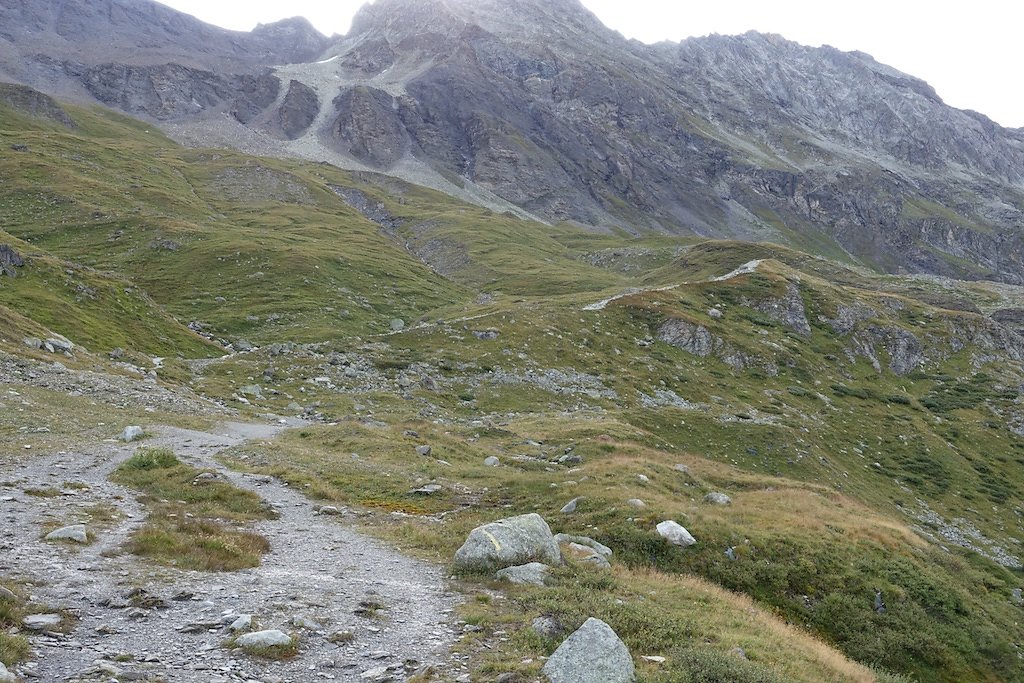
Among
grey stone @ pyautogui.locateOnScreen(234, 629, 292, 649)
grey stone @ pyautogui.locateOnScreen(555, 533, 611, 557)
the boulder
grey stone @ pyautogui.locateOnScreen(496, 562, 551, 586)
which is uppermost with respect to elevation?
grey stone @ pyautogui.locateOnScreen(234, 629, 292, 649)

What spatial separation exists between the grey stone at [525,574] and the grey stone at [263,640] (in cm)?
619

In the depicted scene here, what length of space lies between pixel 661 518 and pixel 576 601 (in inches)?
391

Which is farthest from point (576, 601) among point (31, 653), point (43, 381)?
point (43, 381)

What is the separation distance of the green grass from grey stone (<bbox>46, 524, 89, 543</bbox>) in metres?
1.13

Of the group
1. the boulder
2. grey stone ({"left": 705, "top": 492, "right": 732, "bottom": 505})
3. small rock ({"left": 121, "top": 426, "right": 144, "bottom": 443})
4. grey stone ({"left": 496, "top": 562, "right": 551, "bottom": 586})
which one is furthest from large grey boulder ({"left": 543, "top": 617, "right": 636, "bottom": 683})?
small rock ({"left": 121, "top": 426, "right": 144, "bottom": 443})

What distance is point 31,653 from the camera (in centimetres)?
945

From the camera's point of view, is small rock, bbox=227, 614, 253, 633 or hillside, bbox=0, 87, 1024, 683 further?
hillside, bbox=0, 87, 1024, 683

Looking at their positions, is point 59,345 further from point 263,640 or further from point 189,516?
point 263,640

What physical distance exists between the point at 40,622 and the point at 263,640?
3722mm

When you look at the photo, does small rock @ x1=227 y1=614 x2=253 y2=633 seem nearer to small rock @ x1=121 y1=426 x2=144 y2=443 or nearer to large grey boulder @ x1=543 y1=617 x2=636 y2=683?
large grey boulder @ x1=543 y1=617 x2=636 y2=683

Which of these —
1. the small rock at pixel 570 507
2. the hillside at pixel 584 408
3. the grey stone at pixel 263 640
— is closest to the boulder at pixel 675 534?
the hillside at pixel 584 408

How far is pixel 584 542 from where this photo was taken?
21016mm

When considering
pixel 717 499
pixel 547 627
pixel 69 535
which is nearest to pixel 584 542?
pixel 547 627

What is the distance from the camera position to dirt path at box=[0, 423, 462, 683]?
1009 centimetres
